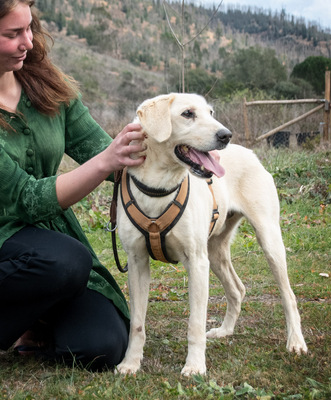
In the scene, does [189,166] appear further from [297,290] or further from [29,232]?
[297,290]

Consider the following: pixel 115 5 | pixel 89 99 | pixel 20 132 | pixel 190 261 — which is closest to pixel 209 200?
pixel 190 261

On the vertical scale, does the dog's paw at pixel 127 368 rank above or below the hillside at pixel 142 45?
above

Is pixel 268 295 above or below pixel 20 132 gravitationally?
below

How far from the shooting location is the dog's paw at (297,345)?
319 cm

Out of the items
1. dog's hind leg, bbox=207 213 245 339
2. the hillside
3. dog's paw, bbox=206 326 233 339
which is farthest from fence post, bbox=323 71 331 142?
the hillside

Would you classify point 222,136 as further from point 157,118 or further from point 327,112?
point 327,112

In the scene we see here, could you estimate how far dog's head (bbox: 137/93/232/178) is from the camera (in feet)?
9.28

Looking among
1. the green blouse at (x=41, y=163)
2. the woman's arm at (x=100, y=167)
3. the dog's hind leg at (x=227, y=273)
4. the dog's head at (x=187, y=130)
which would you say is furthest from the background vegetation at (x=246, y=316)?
the dog's head at (x=187, y=130)

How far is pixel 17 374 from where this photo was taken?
3.00 metres

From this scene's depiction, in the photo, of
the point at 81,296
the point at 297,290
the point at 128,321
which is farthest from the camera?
the point at 297,290

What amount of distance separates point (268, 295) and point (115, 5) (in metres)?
56.1

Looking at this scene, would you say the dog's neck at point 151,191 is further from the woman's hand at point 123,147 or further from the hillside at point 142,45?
the hillside at point 142,45

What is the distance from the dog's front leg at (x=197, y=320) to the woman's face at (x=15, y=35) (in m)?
1.51

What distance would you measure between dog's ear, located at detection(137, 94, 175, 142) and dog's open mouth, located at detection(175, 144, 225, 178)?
0.15m
